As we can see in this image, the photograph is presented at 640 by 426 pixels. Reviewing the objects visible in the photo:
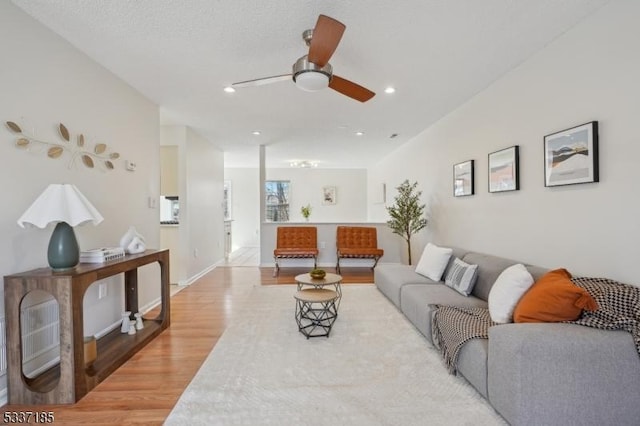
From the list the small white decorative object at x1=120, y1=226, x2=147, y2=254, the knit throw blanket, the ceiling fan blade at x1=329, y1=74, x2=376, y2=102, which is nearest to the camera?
the knit throw blanket

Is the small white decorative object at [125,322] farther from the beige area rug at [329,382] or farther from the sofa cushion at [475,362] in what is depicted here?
the sofa cushion at [475,362]

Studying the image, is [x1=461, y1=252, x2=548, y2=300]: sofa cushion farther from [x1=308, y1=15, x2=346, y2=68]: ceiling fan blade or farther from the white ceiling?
[x1=308, y1=15, x2=346, y2=68]: ceiling fan blade

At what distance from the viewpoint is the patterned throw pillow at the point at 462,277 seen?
9.06 feet

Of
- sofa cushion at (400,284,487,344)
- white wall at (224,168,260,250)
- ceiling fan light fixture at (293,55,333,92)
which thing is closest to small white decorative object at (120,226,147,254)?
ceiling fan light fixture at (293,55,333,92)

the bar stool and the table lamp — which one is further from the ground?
the table lamp

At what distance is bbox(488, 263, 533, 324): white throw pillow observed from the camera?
1.97 meters

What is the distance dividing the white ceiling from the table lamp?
1.23 metres

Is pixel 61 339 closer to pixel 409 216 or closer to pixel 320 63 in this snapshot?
pixel 320 63

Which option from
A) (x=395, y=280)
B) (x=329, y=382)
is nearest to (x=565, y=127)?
(x=395, y=280)

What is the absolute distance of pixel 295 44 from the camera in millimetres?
2299

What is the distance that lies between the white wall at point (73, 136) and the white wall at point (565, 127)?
3865 mm

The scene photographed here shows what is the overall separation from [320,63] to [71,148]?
2.12 meters

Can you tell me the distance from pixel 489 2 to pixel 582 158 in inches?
49.4

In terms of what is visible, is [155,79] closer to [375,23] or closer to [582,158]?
[375,23]
